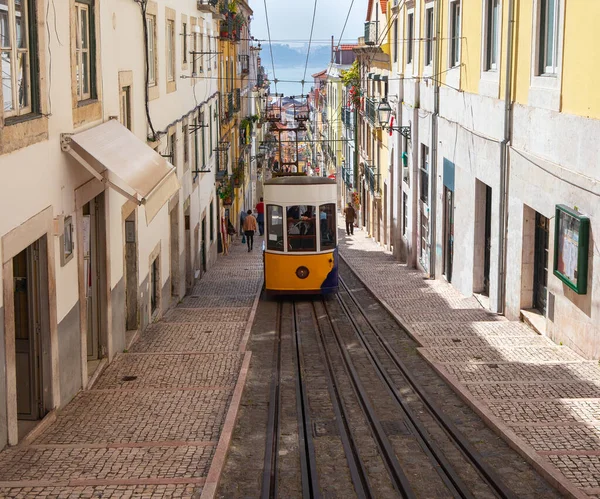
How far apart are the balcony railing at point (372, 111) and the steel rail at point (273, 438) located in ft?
69.3

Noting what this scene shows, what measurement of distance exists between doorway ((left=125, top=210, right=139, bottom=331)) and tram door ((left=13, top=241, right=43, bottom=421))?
4623 mm

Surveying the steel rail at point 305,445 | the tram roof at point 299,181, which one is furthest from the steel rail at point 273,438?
the tram roof at point 299,181

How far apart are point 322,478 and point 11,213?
3402 mm

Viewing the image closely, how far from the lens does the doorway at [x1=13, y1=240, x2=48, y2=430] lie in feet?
27.6

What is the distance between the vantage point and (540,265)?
44.6 feet

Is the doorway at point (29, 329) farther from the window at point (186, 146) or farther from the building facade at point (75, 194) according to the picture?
the window at point (186, 146)

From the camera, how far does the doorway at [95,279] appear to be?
435 inches

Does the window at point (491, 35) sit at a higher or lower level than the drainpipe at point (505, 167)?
higher

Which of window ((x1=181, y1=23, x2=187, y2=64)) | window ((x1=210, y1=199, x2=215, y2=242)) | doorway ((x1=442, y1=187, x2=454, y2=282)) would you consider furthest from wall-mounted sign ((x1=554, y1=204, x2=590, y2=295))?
window ((x1=210, y1=199, x2=215, y2=242))

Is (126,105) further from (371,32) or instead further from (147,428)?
(371,32)

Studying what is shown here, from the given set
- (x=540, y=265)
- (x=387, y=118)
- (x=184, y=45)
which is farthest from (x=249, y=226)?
(x=540, y=265)

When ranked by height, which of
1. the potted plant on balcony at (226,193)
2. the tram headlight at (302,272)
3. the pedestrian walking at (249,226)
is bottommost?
the pedestrian walking at (249,226)

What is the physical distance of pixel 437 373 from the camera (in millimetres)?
10727

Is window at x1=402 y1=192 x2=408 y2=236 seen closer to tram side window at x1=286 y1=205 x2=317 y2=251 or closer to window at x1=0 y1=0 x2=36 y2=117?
tram side window at x1=286 y1=205 x2=317 y2=251
